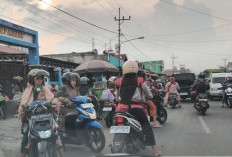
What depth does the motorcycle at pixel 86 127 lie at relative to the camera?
5090 mm

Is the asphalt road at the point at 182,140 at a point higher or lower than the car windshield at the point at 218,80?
lower

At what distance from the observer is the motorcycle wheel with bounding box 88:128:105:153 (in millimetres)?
5102

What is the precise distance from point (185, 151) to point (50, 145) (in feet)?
9.05

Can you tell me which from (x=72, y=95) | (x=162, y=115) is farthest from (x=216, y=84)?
(x=72, y=95)

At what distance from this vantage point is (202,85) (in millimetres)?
10266

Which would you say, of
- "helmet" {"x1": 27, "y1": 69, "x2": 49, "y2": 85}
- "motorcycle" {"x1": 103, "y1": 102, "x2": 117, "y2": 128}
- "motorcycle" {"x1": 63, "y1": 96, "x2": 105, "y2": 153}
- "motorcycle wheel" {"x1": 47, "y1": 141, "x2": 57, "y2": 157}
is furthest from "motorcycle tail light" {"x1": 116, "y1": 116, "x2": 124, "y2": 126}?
"motorcycle" {"x1": 103, "y1": 102, "x2": 117, "y2": 128}

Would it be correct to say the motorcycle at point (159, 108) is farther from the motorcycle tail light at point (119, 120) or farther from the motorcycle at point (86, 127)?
the motorcycle tail light at point (119, 120)

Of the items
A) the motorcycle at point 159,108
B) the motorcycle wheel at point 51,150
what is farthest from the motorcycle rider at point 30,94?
the motorcycle at point 159,108

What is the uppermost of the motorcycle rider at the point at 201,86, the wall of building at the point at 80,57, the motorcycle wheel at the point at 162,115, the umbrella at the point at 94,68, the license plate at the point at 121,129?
the wall of building at the point at 80,57

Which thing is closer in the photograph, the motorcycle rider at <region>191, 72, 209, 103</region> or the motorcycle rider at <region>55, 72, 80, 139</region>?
the motorcycle rider at <region>55, 72, 80, 139</region>

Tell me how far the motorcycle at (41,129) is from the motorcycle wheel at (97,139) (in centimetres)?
139

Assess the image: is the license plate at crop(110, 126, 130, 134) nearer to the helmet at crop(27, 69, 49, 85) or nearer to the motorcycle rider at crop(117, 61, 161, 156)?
the motorcycle rider at crop(117, 61, 161, 156)

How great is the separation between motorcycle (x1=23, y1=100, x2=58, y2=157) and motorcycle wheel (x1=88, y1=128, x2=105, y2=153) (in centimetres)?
139

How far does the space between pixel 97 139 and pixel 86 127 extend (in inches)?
13.4
